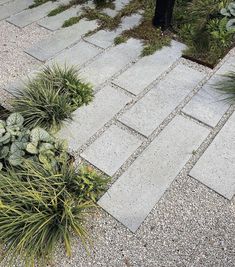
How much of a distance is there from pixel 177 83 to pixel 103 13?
183 cm

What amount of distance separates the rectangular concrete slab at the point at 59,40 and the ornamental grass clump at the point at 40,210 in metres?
1.94

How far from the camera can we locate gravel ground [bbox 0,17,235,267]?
2.22m

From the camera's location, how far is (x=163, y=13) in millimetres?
4090

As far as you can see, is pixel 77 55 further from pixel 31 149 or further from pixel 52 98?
pixel 31 149

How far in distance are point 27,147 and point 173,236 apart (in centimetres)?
135

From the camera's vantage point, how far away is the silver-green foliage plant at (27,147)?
8.39ft

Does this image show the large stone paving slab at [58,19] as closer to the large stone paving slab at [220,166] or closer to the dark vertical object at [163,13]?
the dark vertical object at [163,13]

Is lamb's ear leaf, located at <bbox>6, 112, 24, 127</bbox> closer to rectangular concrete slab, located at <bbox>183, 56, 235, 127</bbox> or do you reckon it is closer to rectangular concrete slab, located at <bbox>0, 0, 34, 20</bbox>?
rectangular concrete slab, located at <bbox>183, 56, 235, 127</bbox>

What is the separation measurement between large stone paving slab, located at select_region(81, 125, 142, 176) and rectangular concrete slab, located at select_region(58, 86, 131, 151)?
0.41 ft

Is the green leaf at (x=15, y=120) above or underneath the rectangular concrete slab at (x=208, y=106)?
above

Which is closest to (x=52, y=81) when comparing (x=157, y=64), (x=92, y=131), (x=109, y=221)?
(x=92, y=131)

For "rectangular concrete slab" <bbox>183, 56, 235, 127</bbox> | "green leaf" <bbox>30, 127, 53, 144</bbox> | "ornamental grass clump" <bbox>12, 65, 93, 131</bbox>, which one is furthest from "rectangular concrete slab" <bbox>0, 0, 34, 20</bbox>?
"rectangular concrete slab" <bbox>183, 56, 235, 127</bbox>

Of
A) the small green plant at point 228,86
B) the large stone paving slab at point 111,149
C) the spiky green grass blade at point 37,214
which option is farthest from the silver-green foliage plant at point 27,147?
the small green plant at point 228,86

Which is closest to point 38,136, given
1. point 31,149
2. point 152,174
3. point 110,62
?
point 31,149
